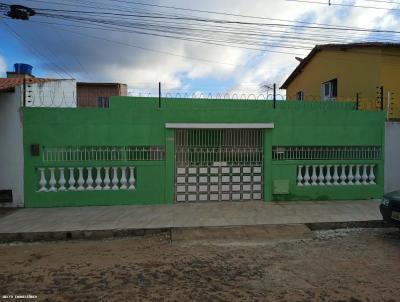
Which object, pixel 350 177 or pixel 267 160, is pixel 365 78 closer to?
pixel 350 177

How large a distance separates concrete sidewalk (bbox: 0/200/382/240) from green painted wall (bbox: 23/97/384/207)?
36cm

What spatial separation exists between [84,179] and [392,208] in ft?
21.6

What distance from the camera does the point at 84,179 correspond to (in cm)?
865

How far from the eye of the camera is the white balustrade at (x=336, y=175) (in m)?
9.22

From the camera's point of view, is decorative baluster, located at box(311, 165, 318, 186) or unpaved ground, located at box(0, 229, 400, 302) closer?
unpaved ground, located at box(0, 229, 400, 302)

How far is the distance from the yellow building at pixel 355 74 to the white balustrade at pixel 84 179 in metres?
6.96

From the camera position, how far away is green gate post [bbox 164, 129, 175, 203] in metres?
8.73

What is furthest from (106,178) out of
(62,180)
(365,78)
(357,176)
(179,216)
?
(365,78)

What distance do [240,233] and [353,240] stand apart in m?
1.97

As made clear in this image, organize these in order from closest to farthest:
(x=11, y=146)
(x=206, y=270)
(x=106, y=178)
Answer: (x=206, y=270)
(x=11, y=146)
(x=106, y=178)

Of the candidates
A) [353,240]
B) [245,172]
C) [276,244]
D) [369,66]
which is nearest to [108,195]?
[245,172]

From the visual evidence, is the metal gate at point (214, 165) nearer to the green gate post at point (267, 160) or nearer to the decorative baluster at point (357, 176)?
the green gate post at point (267, 160)

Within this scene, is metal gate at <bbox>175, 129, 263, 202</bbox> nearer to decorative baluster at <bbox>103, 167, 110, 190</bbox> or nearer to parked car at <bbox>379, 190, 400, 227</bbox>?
decorative baluster at <bbox>103, 167, 110, 190</bbox>

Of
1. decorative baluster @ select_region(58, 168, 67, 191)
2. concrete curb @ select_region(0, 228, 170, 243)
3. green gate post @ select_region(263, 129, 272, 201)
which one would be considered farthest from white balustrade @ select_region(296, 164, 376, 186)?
decorative baluster @ select_region(58, 168, 67, 191)
